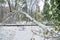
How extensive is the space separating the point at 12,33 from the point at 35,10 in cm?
55

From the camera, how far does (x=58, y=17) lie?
1.98 meters

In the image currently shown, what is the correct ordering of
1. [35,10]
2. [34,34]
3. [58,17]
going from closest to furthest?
[58,17] → [34,34] → [35,10]

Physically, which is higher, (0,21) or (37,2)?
(37,2)

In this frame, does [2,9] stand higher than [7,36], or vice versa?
[2,9]

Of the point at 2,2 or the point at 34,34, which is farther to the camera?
the point at 2,2

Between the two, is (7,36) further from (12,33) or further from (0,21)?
(0,21)

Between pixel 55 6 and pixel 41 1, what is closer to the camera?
pixel 55 6

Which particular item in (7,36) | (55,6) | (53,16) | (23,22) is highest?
(55,6)

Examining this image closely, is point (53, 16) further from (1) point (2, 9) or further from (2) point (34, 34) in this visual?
Result: (1) point (2, 9)

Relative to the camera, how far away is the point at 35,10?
106 inches

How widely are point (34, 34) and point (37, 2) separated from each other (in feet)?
1.88

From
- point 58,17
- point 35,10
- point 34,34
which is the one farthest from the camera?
point 35,10

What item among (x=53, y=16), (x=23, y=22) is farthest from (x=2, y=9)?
(x=53, y=16)

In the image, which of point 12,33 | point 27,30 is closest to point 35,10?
point 27,30
